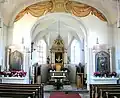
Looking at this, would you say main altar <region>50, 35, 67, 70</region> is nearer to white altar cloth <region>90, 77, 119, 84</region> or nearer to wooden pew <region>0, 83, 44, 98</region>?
white altar cloth <region>90, 77, 119, 84</region>

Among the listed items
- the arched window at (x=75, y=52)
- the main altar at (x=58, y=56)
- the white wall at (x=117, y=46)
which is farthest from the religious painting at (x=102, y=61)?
the arched window at (x=75, y=52)

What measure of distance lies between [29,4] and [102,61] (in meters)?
5.02

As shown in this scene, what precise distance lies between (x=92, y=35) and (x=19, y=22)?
417 cm

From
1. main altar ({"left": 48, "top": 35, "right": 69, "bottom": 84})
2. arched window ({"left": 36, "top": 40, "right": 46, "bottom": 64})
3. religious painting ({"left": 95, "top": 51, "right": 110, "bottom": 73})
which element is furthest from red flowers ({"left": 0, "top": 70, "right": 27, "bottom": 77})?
main altar ({"left": 48, "top": 35, "right": 69, "bottom": 84})

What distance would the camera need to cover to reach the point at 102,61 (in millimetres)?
13102

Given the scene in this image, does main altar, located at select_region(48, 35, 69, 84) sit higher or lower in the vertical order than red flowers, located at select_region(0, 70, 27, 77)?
higher

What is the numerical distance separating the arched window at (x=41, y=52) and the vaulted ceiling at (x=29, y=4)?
26.5ft

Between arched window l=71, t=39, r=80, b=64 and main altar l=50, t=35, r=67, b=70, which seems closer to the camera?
main altar l=50, t=35, r=67, b=70

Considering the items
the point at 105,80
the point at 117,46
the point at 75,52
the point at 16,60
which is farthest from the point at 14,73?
the point at 75,52

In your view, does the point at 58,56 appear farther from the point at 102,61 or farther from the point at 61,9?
the point at 102,61

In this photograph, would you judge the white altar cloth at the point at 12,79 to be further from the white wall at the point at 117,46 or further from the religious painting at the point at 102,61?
the white wall at the point at 117,46

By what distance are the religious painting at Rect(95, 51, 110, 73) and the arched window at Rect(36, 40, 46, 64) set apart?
8743mm

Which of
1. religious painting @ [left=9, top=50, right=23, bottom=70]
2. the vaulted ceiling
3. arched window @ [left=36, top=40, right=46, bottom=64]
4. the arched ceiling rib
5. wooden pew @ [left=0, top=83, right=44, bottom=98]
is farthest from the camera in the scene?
arched window @ [left=36, top=40, right=46, bottom=64]

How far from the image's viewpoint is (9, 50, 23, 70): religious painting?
13.2 metres
